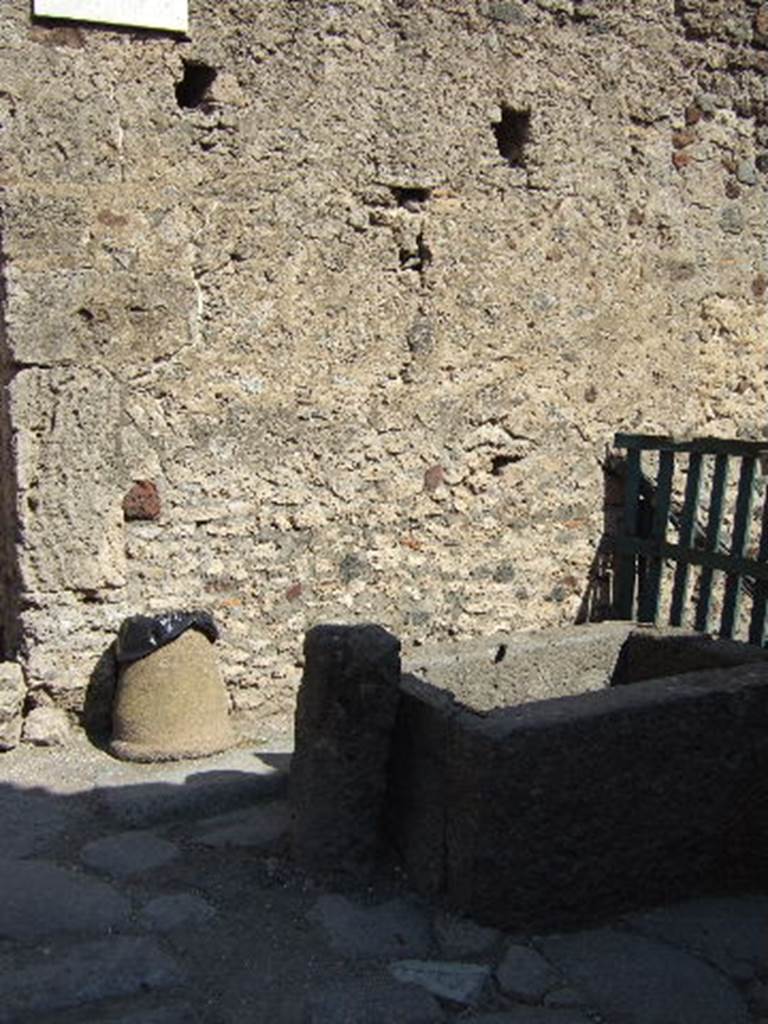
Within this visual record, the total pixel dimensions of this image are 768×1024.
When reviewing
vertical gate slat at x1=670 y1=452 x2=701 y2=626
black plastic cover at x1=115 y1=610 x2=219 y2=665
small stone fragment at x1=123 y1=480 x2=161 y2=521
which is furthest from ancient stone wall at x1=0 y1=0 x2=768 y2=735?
vertical gate slat at x1=670 y1=452 x2=701 y2=626

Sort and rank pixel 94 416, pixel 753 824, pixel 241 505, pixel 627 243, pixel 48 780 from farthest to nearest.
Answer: pixel 627 243
pixel 241 505
pixel 94 416
pixel 48 780
pixel 753 824

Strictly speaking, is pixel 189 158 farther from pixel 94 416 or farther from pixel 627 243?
pixel 627 243

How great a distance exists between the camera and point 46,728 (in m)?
3.93

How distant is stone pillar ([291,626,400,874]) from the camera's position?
118 inches

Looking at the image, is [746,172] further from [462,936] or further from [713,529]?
[462,936]

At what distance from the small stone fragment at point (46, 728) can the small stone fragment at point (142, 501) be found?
2.46ft

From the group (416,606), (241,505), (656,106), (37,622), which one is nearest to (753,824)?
(416,606)

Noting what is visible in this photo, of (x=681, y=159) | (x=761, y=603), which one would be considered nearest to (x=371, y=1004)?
(x=761, y=603)

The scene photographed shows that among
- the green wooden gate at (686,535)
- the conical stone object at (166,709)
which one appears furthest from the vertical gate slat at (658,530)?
the conical stone object at (166,709)

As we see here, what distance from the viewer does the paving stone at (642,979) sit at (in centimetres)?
252

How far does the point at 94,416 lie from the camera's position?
13.0ft

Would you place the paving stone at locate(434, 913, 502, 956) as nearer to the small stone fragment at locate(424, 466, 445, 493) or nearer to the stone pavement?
the stone pavement

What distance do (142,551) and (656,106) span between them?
2.96 m

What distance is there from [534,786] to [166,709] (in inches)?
62.3
